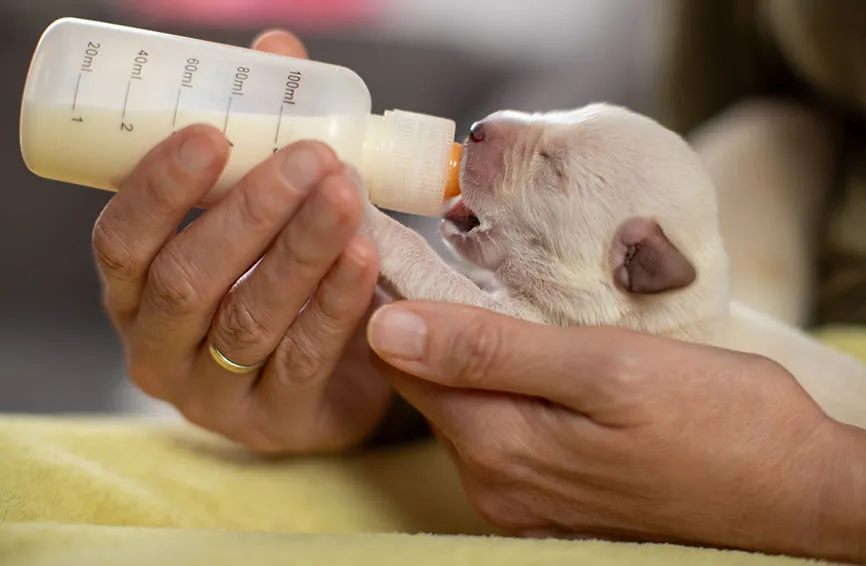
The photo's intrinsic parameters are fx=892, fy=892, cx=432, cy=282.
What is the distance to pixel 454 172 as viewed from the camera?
1.24 metres

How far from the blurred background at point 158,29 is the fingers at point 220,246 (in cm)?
130

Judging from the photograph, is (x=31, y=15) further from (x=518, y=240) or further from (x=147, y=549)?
(x=147, y=549)

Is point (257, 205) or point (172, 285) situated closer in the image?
point (257, 205)

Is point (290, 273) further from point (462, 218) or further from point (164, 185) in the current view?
point (462, 218)

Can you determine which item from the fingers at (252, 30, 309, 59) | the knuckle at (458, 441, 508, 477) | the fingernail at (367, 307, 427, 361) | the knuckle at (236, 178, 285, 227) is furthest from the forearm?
the fingers at (252, 30, 309, 59)

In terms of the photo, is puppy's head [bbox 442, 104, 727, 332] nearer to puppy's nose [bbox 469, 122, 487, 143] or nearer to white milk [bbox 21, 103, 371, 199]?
puppy's nose [bbox 469, 122, 487, 143]

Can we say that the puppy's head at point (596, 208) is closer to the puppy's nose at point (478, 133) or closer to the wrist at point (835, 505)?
the puppy's nose at point (478, 133)

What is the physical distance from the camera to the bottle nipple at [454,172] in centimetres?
123

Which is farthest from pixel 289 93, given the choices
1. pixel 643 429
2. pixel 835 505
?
pixel 835 505

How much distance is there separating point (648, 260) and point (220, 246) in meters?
0.55

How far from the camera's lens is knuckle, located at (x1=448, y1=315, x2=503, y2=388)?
103 cm

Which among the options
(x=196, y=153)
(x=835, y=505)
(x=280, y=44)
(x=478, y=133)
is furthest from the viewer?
(x=280, y=44)

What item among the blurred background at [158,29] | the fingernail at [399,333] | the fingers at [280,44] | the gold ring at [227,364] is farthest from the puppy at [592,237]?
the blurred background at [158,29]

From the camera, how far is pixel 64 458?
1.18 metres
